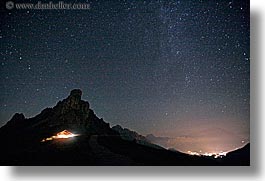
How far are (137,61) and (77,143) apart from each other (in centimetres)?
41

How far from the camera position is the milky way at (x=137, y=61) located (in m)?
2.00

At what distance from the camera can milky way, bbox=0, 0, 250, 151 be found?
200cm

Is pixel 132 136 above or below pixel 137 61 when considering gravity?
below

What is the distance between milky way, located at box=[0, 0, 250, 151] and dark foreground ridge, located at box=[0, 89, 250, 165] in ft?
0.14

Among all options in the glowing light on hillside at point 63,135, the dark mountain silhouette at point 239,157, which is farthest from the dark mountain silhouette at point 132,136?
the dark mountain silhouette at point 239,157

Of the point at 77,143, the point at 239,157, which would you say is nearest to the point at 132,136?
the point at 77,143

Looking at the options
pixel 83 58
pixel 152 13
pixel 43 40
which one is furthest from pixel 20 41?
pixel 152 13

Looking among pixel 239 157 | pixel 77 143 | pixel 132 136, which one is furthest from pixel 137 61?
pixel 239 157

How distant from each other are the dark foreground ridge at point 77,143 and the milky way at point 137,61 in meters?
0.04

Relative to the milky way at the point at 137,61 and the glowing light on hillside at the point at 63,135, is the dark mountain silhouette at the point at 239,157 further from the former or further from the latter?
the glowing light on hillside at the point at 63,135

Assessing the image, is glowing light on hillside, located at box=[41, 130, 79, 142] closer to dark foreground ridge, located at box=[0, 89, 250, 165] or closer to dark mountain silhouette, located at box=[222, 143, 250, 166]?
dark foreground ridge, located at box=[0, 89, 250, 165]

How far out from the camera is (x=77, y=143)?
6.54ft

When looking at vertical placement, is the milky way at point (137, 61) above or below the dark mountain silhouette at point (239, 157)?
above

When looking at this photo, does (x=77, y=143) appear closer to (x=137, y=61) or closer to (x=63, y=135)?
(x=63, y=135)
